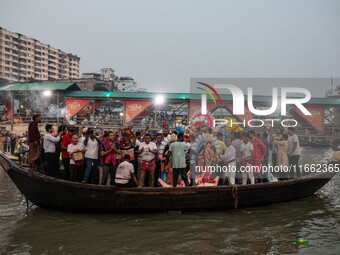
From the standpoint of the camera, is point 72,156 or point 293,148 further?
point 293,148

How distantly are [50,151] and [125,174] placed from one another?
205 centimetres

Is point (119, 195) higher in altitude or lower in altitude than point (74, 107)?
lower

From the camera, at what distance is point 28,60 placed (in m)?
74.4

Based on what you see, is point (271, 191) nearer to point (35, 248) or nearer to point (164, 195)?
point (164, 195)

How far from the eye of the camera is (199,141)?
26.8 feet

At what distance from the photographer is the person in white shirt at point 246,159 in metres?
8.21

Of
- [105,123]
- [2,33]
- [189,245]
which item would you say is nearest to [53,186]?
[189,245]

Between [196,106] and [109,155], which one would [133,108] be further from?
[109,155]

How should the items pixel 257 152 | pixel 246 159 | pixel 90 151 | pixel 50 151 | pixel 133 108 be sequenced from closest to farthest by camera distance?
pixel 90 151 < pixel 50 151 < pixel 246 159 < pixel 257 152 < pixel 133 108

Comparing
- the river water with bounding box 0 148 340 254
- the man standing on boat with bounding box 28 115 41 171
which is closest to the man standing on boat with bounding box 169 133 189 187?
the river water with bounding box 0 148 340 254

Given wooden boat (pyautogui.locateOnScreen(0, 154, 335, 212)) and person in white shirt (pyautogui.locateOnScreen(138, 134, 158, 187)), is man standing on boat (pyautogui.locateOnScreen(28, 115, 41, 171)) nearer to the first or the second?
wooden boat (pyautogui.locateOnScreen(0, 154, 335, 212))

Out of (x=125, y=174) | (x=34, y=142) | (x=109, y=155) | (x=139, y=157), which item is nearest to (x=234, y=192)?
(x=139, y=157)

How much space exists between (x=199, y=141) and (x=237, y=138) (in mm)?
1194

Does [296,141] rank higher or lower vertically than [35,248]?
higher
